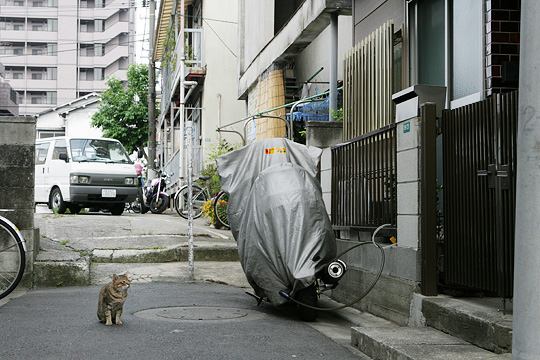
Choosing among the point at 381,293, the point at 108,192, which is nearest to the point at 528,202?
the point at 381,293

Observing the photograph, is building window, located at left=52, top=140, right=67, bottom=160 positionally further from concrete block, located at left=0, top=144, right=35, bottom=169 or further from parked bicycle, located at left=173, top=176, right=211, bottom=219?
concrete block, located at left=0, top=144, right=35, bottom=169

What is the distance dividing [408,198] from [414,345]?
5.46 feet

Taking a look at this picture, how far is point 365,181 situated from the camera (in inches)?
284

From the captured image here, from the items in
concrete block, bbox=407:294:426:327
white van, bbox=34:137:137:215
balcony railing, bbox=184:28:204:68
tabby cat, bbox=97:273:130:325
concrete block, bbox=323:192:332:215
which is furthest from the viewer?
balcony railing, bbox=184:28:204:68

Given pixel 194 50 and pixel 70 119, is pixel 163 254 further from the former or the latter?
pixel 70 119

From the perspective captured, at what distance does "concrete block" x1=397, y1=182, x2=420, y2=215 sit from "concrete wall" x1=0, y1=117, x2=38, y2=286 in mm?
4411

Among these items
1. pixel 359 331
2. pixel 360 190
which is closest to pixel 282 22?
pixel 360 190

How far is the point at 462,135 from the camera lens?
5328 mm

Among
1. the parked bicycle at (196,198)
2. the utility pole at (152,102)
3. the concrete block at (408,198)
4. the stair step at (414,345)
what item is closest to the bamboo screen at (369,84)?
the concrete block at (408,198)

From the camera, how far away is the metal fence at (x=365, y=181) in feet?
21.6

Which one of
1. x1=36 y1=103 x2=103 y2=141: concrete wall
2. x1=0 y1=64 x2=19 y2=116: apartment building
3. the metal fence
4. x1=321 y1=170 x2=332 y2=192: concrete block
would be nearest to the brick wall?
the metal fence

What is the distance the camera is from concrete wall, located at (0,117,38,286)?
784 cm

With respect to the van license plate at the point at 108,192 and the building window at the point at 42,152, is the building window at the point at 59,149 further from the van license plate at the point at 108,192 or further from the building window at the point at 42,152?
the van license plate at the point at 108,192

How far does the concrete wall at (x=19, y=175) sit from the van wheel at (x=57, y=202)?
7.56 meters
